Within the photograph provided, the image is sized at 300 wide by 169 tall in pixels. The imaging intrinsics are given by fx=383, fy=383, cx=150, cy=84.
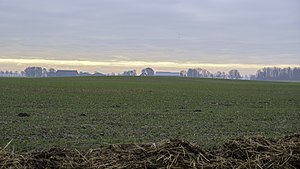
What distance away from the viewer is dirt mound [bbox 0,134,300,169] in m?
5.70

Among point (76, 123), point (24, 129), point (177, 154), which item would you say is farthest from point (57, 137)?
point (177, 154)

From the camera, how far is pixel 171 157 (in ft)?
19.0

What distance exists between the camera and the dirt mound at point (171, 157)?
18.7 ft

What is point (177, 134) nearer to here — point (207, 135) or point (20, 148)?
point (207, 135)

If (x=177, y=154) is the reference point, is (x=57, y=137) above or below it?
below

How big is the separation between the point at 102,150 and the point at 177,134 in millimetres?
7671

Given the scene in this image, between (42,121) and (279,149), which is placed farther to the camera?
(42,121)

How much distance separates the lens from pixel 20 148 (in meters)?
10.4

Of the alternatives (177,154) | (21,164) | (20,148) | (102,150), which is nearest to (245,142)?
(177,154)

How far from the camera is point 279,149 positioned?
20.0 ft

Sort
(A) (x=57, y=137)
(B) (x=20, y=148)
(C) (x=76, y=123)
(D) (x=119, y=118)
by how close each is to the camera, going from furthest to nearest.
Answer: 1. (D) (x=119, y=118)
2. (C) (x=76, y=123)
3. (A) (x=57, y=137)
4. (B) (x=20, y=148)

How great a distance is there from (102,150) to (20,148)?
4.73 meters

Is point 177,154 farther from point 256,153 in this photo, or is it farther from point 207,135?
point 207,135

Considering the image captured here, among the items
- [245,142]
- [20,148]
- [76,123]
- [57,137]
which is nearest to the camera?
[245,142]
